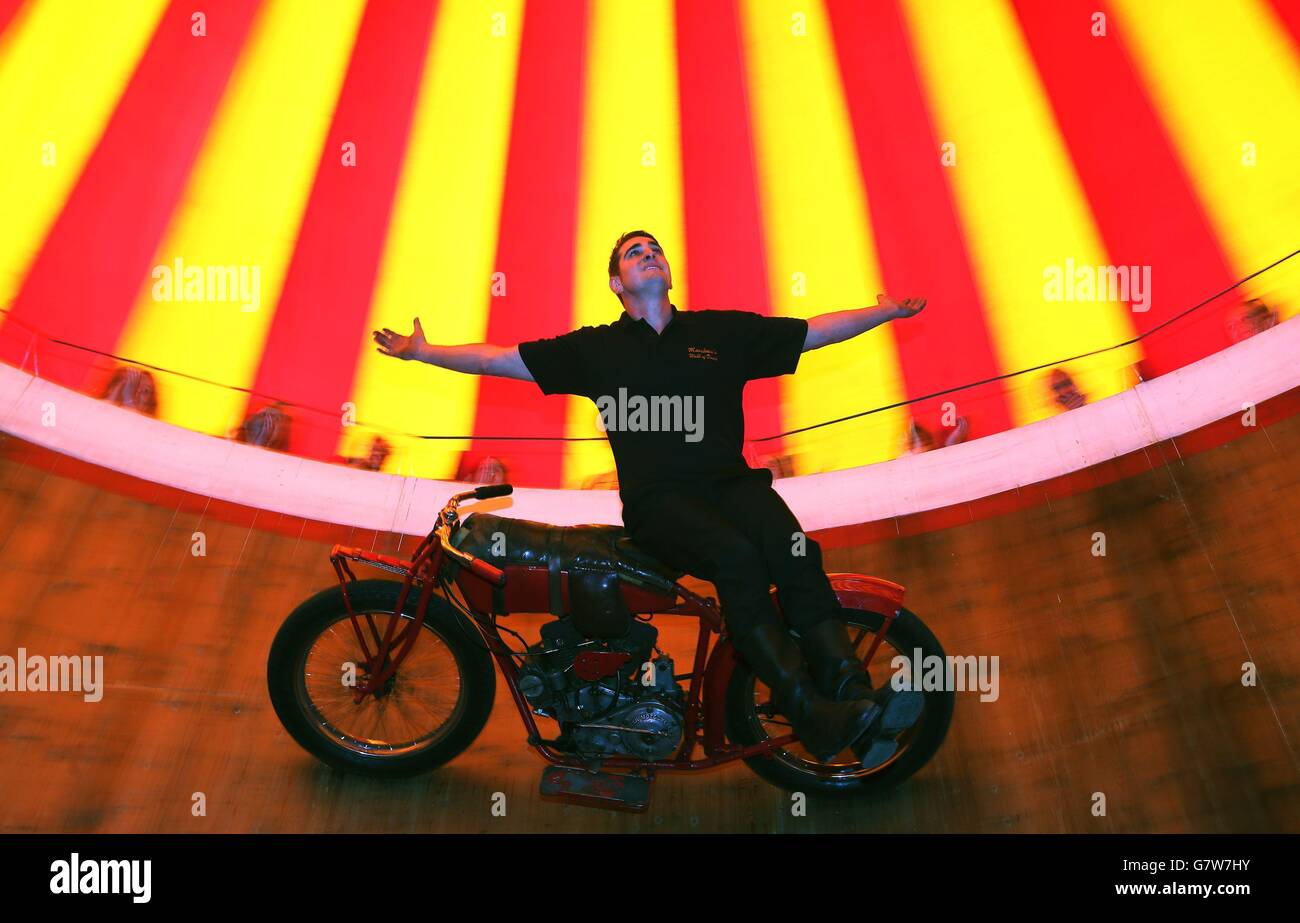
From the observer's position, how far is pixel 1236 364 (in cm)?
389

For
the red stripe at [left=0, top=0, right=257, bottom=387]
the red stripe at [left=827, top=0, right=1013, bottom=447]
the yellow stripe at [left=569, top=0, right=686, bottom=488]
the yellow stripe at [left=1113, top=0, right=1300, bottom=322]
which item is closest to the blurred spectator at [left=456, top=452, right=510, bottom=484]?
the yellow stripe at [left=569, top=0, right=686, bottom=488]

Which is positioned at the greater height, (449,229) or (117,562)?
(449,229)

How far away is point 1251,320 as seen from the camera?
395 centimetres

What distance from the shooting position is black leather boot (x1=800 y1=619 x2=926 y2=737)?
82.0 inches

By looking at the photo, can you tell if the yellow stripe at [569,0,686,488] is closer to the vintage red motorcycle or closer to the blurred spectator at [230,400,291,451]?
the blurred spectator at [230,400,291,451]

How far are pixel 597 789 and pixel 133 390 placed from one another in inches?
119

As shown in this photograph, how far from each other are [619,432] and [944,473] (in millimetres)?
1973

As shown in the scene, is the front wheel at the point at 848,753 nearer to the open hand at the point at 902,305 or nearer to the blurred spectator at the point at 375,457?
the open hand at the point at 902,305

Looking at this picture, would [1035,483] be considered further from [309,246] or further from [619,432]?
[309,246]

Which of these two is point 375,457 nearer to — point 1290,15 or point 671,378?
point 671,378

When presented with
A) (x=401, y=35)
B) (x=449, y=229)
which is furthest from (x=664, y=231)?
(x=401, y=35)

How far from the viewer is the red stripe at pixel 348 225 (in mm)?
4676

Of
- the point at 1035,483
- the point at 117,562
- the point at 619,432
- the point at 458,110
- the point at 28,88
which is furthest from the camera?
the point at 458,110

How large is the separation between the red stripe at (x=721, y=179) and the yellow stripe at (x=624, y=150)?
0.20ft
